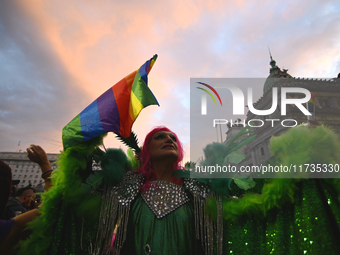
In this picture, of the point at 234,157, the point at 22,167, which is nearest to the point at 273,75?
the point at 234,157

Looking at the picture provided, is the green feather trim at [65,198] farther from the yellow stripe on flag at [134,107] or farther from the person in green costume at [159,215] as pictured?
the yellow stripe on flag at [134,107]

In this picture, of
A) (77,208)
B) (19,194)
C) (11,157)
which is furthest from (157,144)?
(11,157)

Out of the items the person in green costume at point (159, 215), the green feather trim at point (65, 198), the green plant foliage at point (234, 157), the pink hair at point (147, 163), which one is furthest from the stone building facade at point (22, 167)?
the green plant foliage at point (234, 157)

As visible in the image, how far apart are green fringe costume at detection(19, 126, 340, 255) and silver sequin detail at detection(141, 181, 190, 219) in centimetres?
9

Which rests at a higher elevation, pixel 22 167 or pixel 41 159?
pixel 22 167

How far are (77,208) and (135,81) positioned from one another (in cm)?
142

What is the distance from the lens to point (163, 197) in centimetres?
189

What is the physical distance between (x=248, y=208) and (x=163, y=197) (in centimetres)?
77

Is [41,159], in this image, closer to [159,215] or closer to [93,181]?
[93,181]

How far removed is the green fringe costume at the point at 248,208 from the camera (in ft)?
4.02

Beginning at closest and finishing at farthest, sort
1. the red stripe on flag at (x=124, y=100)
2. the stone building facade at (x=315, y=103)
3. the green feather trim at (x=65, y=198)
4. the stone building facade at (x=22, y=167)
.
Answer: the green feather trim at (x=65, y=198), the red stripe on flag at (x=124, y=100), the stone building facade at (x=315, y=103), the stone building facade at (x=22, y=167)

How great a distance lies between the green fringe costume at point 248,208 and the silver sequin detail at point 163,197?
0.28ft

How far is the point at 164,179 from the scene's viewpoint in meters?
2.18

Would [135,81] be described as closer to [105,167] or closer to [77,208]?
[105,167]
